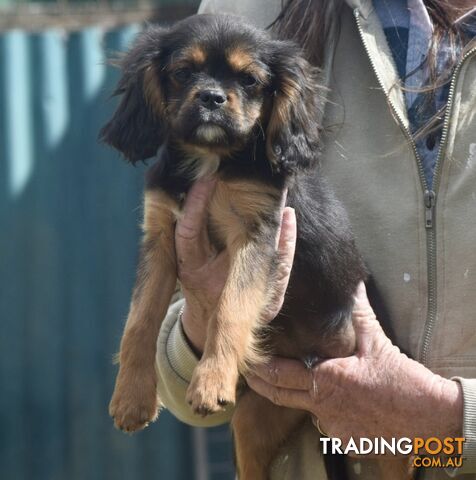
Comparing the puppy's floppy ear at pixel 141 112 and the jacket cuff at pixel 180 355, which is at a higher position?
the puppy's floppy ear at pixel 141 112

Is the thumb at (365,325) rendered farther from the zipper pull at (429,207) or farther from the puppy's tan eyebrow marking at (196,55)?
the puppy's tan eyebrow marking at (196,55)

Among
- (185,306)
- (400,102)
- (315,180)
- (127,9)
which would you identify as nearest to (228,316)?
(185,306)

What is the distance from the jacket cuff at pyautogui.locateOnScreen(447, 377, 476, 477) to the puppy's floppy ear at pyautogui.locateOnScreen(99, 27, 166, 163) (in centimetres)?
96

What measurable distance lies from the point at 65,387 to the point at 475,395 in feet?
10.4

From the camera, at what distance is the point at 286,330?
2717mm

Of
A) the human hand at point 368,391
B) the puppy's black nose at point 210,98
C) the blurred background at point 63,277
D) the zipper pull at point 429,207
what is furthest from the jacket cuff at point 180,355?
the blurred background at point 63,277

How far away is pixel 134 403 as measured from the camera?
2.48 m

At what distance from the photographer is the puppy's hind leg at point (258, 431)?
2727 mm

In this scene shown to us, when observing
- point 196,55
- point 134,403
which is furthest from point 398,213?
point 134,403

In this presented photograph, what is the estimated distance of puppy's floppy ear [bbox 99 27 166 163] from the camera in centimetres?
265

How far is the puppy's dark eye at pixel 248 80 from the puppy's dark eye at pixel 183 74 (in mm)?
128

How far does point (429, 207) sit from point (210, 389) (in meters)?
0.65

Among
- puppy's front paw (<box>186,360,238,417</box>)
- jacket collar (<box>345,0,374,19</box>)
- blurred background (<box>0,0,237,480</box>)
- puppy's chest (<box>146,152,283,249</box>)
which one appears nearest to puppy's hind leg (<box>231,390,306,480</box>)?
puppy's front paw (<box>186,360,238,417</box>)

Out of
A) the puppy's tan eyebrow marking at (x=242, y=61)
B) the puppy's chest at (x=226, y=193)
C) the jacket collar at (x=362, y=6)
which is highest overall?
the jacket collar at (x=362, y=6)
